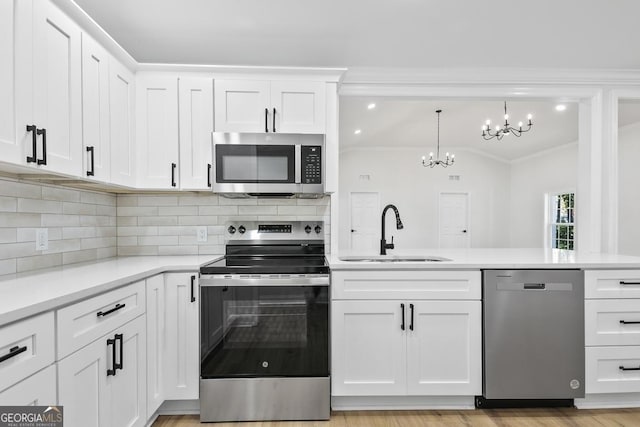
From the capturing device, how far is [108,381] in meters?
1.45

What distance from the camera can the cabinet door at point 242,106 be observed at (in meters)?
2.33

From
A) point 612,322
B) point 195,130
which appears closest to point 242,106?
point 195,130

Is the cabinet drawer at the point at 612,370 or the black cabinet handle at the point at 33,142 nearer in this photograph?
the black cabinet handle at the point at 33,142

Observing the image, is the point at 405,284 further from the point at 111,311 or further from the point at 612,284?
the point at 111,311

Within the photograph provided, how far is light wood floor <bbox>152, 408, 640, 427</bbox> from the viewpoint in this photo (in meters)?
1.98

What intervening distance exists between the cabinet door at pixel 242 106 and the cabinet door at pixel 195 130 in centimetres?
7

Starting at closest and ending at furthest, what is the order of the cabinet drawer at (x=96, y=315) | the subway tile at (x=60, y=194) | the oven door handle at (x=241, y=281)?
the cabinet drawer at (x=96, y=315)
the subway tile at (x=60, y=194)
the oven door handle at (x=241, y=281)

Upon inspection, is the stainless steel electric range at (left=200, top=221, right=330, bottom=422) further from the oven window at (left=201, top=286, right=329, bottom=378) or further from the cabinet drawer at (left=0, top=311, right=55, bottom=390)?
the cabinet drawer at (left=0, top=311, right=55, bottom=390)

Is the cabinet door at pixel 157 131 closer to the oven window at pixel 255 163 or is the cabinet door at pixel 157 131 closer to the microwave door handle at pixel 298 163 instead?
the oven window at pixel 255 163

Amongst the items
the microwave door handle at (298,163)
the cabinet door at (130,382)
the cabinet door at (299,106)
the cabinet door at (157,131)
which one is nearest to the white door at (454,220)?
the cabinet door at (299,106)

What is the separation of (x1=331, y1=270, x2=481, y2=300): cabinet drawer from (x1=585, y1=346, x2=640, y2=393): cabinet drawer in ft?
2.60

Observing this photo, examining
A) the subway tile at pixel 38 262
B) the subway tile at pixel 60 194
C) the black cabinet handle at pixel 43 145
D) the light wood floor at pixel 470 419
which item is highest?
the black cabinet handle at pixel 43 145

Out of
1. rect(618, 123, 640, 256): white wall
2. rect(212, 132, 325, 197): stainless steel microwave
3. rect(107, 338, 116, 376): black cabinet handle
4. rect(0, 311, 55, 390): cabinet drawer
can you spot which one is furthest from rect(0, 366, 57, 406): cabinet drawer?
rect(618, 123, 640, 256): white wall

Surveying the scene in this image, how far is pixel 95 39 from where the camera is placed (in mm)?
1796
